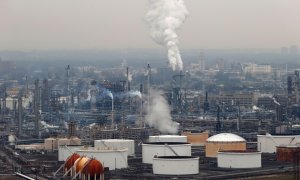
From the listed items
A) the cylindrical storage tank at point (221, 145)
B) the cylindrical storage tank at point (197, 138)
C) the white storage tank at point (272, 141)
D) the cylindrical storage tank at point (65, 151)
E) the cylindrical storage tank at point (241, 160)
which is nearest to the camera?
the cylindrical storage tank at point (241, 160)

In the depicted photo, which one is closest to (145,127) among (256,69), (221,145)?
(221,145)

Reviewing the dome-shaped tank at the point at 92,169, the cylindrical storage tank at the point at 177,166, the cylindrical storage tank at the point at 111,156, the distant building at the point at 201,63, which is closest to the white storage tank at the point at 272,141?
the cylindrical storage tank at the point at 111,156

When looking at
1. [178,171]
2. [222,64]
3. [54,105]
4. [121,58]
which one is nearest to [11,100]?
[54,105]

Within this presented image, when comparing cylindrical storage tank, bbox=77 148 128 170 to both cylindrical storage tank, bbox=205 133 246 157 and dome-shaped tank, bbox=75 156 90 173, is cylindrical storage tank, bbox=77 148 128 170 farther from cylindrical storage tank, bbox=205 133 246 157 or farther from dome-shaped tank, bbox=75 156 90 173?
cylindrical storage tank, bbox=205 133 246 157

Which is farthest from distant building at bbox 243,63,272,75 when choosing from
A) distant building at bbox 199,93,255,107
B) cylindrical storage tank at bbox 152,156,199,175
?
cylindrical storage tank at bbox 152,156,199,175

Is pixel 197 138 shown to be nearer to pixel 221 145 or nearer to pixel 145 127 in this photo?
pixel 145 127

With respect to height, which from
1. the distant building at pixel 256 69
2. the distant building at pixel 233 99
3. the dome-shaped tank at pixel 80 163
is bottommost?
the dome-shaped tank at pixel 80 163

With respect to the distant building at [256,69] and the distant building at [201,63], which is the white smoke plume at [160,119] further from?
the distant building at [256,69]

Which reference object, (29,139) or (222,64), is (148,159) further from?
(222,64)
